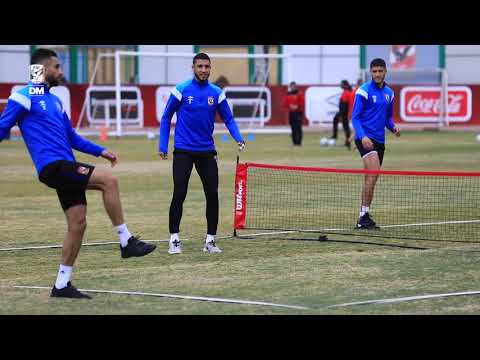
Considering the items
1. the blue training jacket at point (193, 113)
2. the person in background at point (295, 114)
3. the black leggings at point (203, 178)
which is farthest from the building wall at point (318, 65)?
the black leggings at point (203, 178)

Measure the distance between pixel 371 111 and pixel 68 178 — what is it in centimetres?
649

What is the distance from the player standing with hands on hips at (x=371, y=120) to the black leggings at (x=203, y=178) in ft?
9.49

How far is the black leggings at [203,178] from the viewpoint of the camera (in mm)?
12336

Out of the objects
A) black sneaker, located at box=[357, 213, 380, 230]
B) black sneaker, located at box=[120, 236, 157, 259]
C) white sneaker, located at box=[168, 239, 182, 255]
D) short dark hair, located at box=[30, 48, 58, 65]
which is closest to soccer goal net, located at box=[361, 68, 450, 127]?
black sneaker, located at box=[357, 213, 380, 230]

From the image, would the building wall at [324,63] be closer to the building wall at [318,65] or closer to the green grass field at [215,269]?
the building wall at [318,65]

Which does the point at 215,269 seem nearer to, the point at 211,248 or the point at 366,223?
the point at 211,248

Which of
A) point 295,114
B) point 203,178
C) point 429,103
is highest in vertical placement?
point 429,103

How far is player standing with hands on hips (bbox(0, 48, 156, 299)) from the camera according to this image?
9398mm

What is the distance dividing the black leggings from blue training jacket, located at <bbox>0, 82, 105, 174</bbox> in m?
2.90

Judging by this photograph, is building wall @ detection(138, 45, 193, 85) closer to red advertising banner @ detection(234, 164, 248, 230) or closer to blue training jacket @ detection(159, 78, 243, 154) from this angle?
red advertising banner @ detection(234, 164, 248, 230)

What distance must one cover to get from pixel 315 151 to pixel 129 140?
8301 millimetres

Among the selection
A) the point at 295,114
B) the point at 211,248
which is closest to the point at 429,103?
the point at 295,114

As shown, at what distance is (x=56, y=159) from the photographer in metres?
9.41
